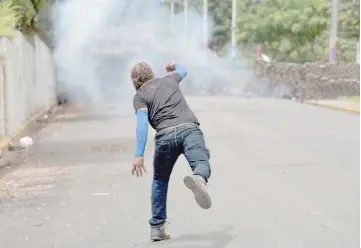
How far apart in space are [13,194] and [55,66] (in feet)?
69.8

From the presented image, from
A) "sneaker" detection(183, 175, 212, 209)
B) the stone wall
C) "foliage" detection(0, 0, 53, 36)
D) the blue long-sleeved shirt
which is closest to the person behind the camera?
"sneaker" detection(183, 175, 212, 209)

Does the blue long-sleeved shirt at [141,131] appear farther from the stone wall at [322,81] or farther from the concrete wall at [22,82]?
the stone wall at [322,81]

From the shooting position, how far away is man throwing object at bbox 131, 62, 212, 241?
684cm

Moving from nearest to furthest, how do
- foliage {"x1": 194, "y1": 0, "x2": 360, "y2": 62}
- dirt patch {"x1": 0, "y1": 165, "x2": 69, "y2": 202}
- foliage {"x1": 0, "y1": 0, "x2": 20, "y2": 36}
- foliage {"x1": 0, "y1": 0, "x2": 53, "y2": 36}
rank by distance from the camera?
dirt patch {"x1": 0, "y1": 165, "x2": 69, "y2": 202}, foliage {"x1": 0, "y1": 0, "x2": 20, "y2": 36}, foliage {"x1": 0, "y1": 0, "x2": 53, "y2": 36}, foliage {"x1": 194, "y1": 0, "x2": 360, "y2": 62}

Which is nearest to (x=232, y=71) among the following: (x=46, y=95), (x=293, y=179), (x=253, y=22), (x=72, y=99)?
(x=253, y=22)

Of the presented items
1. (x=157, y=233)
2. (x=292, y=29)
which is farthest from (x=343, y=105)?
(x=157, y=233)

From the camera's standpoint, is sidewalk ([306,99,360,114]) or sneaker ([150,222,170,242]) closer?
sneaker ([150,222,170,242])

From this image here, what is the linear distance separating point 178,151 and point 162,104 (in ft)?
1.40

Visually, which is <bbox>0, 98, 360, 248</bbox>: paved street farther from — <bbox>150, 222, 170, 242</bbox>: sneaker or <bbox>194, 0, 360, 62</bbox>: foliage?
<bbox>194, 0, 360, 62</bbox>: foliage

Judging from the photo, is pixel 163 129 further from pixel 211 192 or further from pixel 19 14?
pixel 19 14

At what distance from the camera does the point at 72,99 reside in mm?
31797

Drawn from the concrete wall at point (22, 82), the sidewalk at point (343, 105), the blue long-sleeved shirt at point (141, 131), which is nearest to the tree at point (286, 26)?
the sidewalk at point (343, 105)

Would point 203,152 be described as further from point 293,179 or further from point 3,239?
point 293,179

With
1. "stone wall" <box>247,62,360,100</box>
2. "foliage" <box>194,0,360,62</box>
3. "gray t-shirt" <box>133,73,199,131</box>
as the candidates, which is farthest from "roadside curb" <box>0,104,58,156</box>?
"foliage" <box>194,0,360,62</box>
